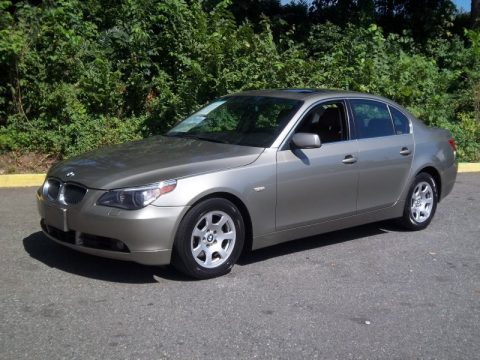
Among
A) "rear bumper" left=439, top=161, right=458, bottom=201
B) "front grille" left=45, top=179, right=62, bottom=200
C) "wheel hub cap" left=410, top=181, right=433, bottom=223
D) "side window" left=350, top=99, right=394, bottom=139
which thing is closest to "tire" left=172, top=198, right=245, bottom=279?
"front grille" left=45, top=179, right=62, bottom=200

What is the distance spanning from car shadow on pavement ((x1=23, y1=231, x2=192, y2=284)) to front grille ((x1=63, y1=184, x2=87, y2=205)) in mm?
623

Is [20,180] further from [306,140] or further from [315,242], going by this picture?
[306,140]

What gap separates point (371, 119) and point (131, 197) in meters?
2.94

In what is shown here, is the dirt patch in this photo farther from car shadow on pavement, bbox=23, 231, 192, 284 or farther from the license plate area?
the license plate area

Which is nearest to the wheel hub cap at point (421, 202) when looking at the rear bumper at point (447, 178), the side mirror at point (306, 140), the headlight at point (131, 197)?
the rear bumper at point (447, 178)

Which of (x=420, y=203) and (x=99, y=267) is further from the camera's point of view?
(x=420, y=203)

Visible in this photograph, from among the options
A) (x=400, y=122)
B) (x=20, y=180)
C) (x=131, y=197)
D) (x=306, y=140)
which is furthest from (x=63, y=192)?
(x=20, y=180)

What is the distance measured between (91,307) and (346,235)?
3.31 metres

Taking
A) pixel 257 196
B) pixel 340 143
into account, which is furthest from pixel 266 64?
pixel 257 196

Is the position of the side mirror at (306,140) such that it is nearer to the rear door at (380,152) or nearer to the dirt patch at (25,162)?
the rear door at (380,152)

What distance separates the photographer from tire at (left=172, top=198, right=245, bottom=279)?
16.8ft

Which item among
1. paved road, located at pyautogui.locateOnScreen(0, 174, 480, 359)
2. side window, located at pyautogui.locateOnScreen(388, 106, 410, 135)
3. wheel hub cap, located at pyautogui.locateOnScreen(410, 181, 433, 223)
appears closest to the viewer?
paved road, located at pyautogui.locateOnScreen(0, 174, 480, 359)

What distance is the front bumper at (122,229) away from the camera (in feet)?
16.2

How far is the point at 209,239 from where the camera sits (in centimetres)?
532
